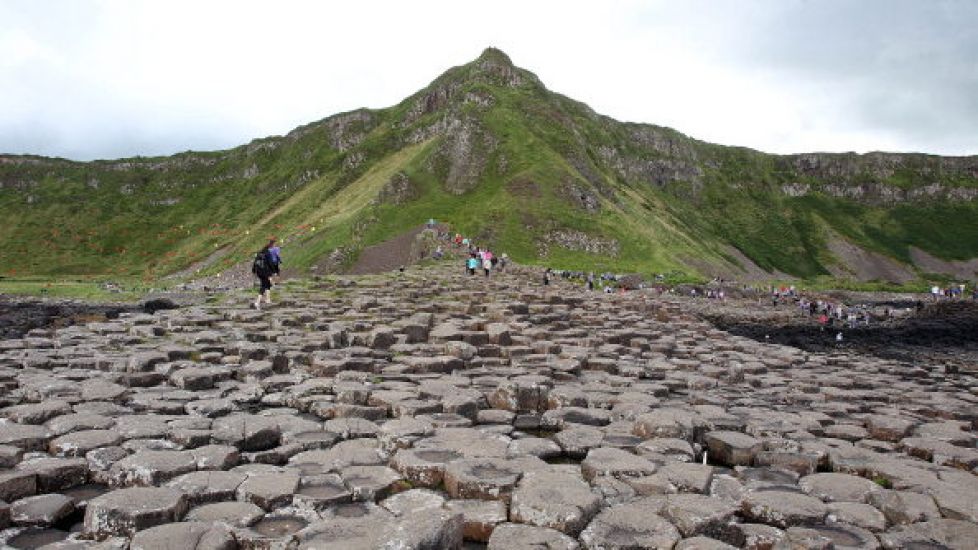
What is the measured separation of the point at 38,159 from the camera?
143 metres

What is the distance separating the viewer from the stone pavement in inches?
200

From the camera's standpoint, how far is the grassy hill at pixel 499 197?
250 feet

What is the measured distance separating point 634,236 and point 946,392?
65.2m

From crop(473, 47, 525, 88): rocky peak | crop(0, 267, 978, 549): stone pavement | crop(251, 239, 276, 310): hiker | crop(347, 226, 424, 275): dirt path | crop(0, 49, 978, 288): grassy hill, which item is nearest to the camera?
crop(0, 267, 978, 549): stone pavement

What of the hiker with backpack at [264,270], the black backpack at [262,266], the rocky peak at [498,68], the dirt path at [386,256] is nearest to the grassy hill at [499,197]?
the rocky peak at [498,68]

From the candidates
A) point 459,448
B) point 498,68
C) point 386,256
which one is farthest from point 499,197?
point 459,448

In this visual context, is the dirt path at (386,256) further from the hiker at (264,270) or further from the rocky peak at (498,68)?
the rocky peak at (498,68)

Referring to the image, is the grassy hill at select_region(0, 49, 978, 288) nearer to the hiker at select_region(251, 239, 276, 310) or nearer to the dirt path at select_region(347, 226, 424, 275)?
the dirt path at select_region(347, 226, 424, 275)

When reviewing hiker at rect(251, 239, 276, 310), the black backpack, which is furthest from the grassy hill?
the black backpack

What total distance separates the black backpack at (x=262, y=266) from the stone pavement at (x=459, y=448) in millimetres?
6938

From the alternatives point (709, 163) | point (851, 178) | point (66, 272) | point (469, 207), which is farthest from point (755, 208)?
point (66, 272)

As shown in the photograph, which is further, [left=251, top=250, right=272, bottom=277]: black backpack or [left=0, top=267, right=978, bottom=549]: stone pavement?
[left=251, top=250, right=272, bottom=277]: black backpack

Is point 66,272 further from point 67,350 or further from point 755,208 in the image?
point 755,208

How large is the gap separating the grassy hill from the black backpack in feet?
142
